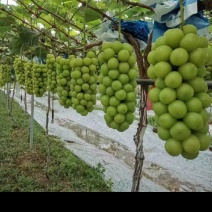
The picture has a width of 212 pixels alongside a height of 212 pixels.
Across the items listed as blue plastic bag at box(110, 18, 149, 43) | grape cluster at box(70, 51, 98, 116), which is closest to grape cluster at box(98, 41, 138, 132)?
grape cluster at box(70, 51, 98, 116)

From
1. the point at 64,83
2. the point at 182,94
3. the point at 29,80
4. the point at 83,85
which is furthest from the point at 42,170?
the point at 182,94

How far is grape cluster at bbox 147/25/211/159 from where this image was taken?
0.80 meters

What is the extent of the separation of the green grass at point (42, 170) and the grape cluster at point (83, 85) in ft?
8.00

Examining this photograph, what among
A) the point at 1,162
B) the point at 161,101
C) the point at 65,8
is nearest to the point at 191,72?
the point at 161,101

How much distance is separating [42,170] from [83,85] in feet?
10.2

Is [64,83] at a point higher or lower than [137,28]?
lower

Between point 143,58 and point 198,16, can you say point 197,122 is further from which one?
point 143,58

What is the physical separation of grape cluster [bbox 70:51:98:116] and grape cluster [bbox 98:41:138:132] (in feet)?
1.03

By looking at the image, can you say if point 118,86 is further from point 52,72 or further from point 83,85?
point 52,72

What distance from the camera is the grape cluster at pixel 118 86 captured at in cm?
122

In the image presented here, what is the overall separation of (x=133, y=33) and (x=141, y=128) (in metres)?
0.73

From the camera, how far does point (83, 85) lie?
64.3 inches

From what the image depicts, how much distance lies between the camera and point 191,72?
0.82m

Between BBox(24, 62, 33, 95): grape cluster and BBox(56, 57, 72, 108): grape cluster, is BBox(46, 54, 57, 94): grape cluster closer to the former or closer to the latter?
BBox(56, 57, 72, 108): grape cluster
